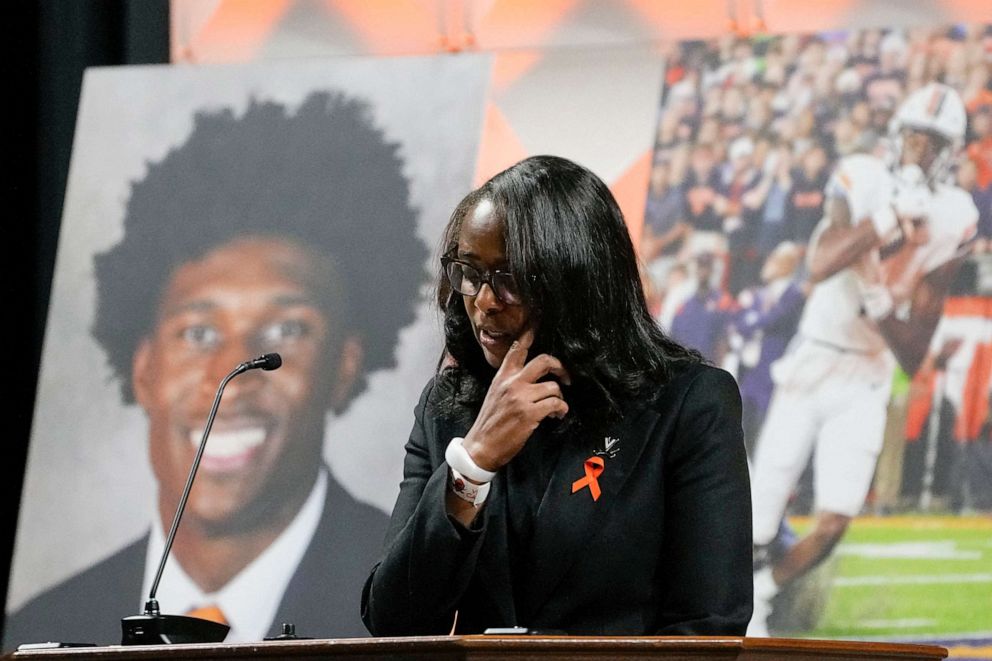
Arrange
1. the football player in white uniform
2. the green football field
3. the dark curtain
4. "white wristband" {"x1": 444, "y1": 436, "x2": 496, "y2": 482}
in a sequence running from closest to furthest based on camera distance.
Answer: "white wristband" {"x1": 444, "y1": 436, "x2": 496, "y2": 482}
the green football field
the football player in white uniform
the dark curtain

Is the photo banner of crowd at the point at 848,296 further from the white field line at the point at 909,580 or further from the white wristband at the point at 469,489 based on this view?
the white wristband at the point at 469,489

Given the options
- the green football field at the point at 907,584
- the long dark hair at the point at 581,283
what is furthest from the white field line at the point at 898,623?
the long dark hair at the point at 581,283

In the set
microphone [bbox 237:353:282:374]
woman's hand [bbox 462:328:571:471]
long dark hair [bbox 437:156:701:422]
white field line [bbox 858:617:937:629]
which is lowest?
white field line [bbox 858:617:937:629]

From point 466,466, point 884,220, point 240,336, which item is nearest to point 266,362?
point 466,466

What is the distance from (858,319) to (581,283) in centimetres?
164

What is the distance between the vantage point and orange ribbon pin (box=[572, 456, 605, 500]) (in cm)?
192

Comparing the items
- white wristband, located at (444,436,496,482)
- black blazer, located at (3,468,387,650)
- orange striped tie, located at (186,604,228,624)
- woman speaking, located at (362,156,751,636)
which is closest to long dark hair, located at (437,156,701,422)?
woman speaking, located at (362,156,751,636)

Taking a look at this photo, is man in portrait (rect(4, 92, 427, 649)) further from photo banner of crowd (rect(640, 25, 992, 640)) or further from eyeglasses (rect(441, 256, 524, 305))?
eyeglasses (rect(441, 256, 524, 305))

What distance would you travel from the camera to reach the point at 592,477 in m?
1.93

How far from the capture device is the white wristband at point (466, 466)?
1810 millimetres

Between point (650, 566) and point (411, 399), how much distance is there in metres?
1.95

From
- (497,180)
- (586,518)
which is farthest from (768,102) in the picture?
(586,518)

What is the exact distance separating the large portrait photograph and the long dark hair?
1.77m

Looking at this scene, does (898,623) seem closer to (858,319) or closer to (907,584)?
(907,584)
